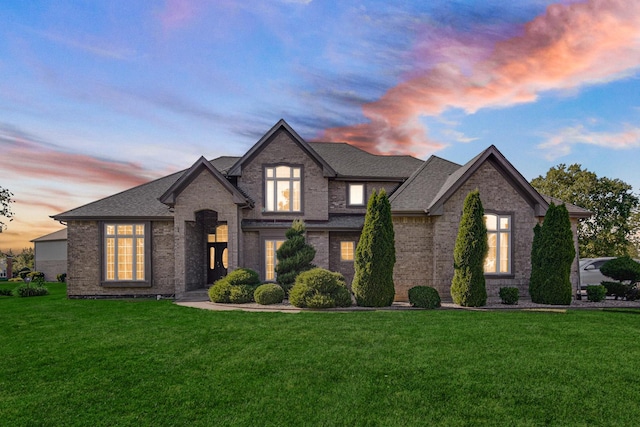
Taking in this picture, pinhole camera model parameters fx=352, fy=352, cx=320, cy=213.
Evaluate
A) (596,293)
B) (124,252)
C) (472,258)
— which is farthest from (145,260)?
(596,293)

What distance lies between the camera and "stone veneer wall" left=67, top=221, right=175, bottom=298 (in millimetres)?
17922

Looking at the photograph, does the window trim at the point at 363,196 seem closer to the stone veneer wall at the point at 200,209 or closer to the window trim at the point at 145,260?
the stone veneer wall at the point at 200,209

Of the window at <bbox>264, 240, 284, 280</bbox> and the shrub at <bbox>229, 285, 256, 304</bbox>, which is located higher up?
the window at <bbox>264, 240, 284, 280</bbox>

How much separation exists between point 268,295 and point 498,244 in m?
11.0

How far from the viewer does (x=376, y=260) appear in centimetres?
1448

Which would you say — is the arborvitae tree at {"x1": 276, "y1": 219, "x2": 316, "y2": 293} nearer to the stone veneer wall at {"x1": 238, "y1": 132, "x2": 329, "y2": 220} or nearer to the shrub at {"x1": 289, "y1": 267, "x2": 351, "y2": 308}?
the shrub at {"x1": 289, "y1": 267, "x2": 351, "y2": 308}

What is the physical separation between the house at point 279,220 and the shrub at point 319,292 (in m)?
3.90

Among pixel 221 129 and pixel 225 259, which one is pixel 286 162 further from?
pixel 225 259

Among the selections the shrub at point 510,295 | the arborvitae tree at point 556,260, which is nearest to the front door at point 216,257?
the shrub at point 510,295

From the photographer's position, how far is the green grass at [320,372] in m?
5.11

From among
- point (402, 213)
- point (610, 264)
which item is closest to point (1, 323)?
point (402, 213)

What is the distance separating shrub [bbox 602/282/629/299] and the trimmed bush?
1584 centimetres

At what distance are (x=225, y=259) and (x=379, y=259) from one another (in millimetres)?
10102

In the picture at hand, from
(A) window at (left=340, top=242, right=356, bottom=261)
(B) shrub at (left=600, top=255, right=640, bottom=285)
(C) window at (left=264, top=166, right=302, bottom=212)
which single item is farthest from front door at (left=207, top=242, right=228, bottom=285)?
(B) shrub at (left=600, top=255, right=640, bottom=285)
